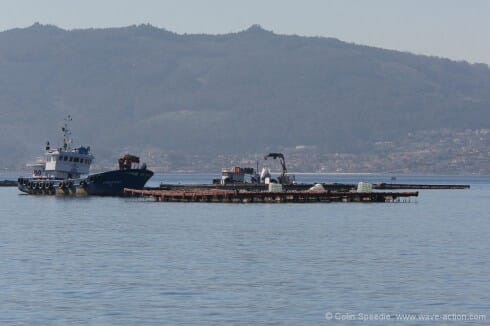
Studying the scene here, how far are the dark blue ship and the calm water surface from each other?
54.7 metres

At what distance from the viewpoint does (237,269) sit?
2889 inches

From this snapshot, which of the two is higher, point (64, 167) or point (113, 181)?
point (64, 167)

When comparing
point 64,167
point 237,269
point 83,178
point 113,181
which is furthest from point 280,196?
point 237,269

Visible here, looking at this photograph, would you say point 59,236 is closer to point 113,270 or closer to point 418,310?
point 113,270

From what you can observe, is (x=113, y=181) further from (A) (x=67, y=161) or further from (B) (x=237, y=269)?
(B) (x=237, y=269)

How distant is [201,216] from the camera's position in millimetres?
132250

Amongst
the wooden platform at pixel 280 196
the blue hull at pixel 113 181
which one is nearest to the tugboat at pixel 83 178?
the blue hull at pixel 113 181

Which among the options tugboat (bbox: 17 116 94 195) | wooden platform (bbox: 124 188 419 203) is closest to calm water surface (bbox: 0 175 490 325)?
wooden platform (bbox: 124 188 419 203)

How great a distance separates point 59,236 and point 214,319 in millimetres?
47372

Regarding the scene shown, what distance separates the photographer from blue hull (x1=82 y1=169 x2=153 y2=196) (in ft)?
603

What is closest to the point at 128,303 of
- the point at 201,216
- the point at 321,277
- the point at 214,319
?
the point at 214,319

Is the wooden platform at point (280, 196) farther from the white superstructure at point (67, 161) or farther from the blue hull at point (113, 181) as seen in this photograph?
the white superstructure at point (67, 161)

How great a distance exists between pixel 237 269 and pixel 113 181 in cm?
11280

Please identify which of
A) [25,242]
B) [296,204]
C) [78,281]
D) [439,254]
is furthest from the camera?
[296,204]
